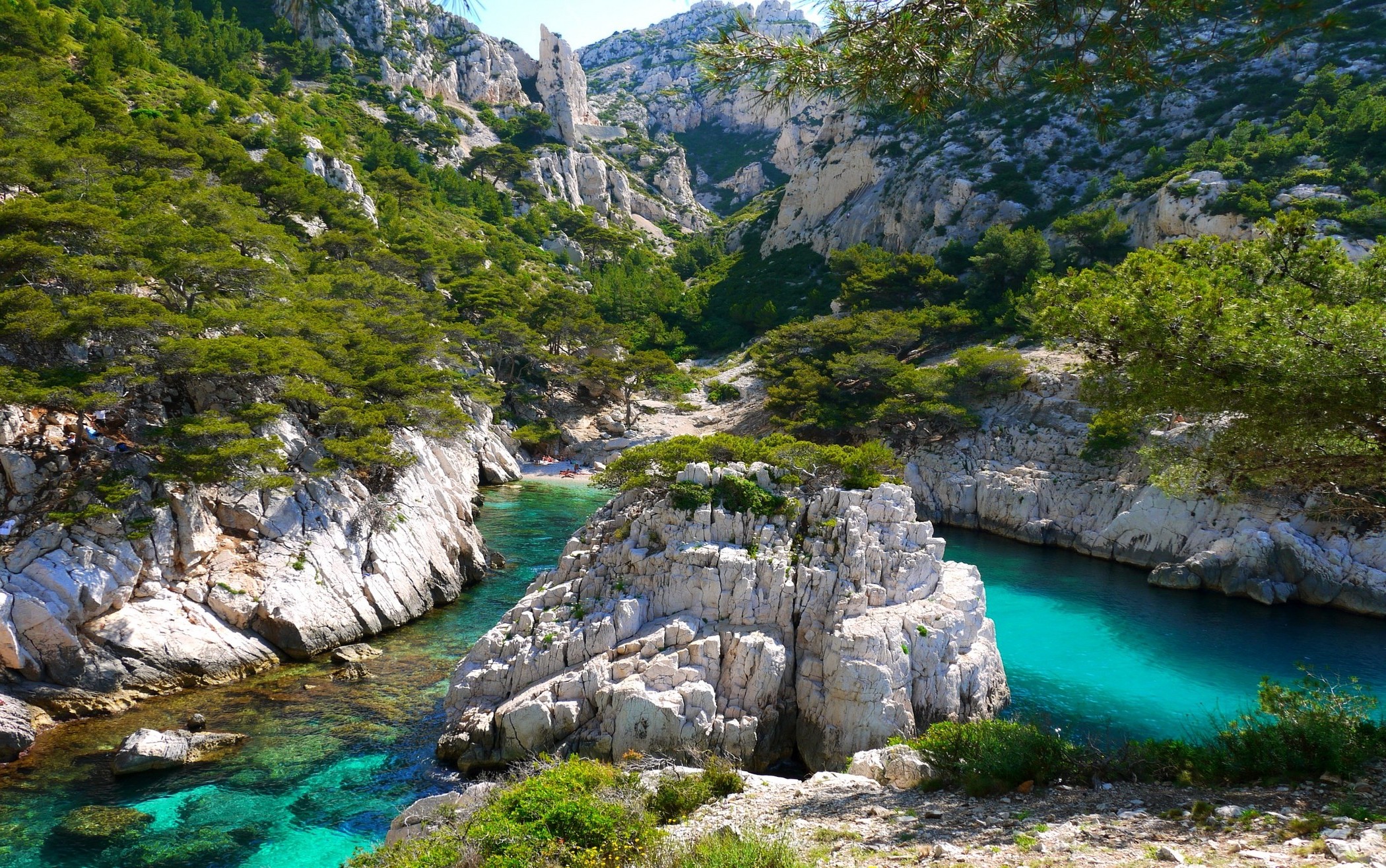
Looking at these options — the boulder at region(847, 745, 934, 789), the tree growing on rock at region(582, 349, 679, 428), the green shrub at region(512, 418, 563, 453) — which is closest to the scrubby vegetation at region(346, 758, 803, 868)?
the boulder at region(847, 745, 934, 789)

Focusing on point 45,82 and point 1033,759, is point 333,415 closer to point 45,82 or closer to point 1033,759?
point 1033,759

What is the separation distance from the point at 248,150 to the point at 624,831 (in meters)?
52.0

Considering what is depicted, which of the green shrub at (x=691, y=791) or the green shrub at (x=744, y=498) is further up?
the green shrub at (x=744, y=498)

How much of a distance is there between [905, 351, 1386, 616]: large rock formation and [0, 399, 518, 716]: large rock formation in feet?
60.8

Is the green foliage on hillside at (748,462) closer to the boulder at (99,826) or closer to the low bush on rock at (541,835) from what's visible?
the low bush on rock at (541,835)

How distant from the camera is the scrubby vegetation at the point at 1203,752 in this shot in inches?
278

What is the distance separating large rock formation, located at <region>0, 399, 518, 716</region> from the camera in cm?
1297

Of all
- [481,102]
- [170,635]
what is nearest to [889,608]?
[170,635]

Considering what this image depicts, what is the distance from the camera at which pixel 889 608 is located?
1429 cm

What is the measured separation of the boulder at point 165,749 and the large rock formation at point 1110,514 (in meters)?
19.4

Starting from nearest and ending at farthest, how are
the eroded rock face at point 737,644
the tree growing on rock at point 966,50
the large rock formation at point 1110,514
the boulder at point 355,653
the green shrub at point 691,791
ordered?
the tree growing on rock at point 966,50, the green shrub at point 691,791, the eroded rock face at point 737,644, the boulder at point 355,653, the large rock formation at point 1110,514

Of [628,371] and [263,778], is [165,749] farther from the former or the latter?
[628,371]

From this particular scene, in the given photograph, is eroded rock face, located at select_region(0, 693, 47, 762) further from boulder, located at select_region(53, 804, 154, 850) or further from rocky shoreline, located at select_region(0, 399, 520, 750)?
boulder, located at select_region(53, 804, 154, 850)

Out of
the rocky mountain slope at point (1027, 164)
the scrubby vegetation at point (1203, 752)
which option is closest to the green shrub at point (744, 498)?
the scrubby vegetation at point (1203, 752)
